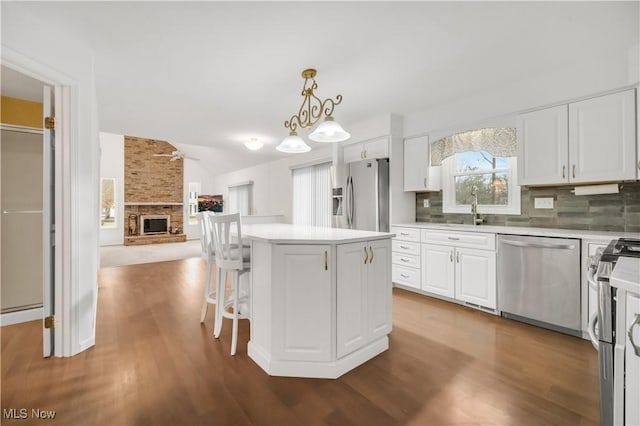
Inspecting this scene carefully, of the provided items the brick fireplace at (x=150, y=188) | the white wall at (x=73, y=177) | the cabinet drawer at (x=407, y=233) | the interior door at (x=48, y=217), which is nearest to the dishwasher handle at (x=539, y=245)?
the cabinet drawer at (x=407, y=233)

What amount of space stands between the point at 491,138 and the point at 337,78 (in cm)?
190

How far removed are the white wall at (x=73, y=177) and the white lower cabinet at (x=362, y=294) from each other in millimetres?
2072

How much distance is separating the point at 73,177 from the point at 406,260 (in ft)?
11.8

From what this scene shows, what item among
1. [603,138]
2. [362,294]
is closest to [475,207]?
[603,138]

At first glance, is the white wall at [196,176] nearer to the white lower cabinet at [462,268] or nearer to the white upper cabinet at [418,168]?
the white upper cabinet at [418,168]

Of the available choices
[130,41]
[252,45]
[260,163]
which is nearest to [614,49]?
[252,45]

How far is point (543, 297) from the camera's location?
9.00 feet

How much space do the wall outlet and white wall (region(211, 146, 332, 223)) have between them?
336 cm

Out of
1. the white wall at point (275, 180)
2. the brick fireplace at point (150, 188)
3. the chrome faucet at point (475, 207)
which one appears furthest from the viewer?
the brick fireplace at point (150, 188)

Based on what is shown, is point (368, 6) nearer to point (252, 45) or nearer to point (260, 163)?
point (252, 45)

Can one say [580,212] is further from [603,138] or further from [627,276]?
[627,276]

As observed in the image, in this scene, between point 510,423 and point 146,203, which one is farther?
point 146,203

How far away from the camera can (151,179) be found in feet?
32.2

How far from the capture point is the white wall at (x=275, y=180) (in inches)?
250
